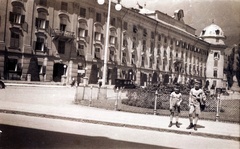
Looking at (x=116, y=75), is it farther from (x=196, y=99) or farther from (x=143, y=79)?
(x=196, y=99)

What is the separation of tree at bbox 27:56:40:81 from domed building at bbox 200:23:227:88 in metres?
41.7

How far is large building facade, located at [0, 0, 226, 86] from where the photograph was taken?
28783mm

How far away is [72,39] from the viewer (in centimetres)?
3419

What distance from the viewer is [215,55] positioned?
66.8m

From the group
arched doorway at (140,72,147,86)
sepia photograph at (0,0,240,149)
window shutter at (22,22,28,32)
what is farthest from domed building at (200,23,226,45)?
window shutter at (22,22,28,32)

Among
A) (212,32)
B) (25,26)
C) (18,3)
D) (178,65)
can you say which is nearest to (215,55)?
(212,32)

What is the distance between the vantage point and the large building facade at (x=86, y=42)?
94.4 ft

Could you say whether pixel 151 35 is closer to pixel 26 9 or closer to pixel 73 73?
pixel 73 73

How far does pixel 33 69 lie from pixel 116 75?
14.4 meters

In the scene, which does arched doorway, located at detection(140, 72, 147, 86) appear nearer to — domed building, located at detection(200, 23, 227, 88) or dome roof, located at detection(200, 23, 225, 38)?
dome roof, located at detection(200, 23, 225, 38)

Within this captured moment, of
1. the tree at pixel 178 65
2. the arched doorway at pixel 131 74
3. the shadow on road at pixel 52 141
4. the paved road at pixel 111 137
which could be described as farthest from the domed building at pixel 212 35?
the shadow on road at pixel 52 141

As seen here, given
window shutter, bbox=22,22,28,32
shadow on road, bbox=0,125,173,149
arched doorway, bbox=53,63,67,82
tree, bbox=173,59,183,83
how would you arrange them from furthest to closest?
tree, bbox=173,59,183,83 < arched doorway, bbox=53,63,67,82 < window shutter, bbox=22,22,28,32 < shadow on road, bbox=0,125,173,149

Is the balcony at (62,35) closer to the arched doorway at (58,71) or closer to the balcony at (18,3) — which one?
the arched doorway at (58,71)

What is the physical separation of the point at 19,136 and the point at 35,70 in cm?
2470
